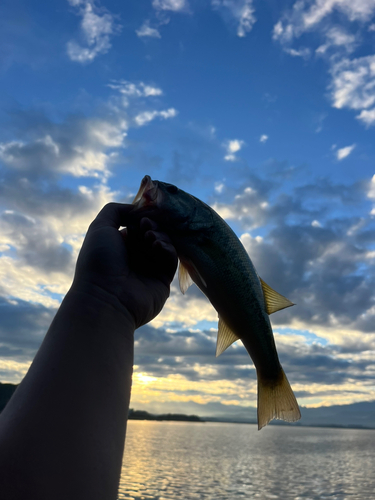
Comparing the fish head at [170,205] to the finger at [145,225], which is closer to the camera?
the finger at [145,225]

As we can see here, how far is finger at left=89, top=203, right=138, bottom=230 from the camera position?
148 inches

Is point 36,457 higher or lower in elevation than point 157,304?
lower

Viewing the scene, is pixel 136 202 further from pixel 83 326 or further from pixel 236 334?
pixel 83 326

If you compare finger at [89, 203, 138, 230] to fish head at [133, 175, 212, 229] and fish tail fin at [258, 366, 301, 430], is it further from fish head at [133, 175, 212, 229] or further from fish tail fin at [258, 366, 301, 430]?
fish tail fin at [258, 366, 301, 430]

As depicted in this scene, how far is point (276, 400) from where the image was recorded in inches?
206

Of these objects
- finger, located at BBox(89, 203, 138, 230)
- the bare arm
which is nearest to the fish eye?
finger, located at BBox(89, 203, 138, 230)

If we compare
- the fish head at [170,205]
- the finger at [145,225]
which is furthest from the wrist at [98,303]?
A: the fish head at [170,205]

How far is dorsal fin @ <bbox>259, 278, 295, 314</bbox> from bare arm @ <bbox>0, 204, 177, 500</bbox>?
9.07 ft

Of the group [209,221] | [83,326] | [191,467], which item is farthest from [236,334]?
[191,467]

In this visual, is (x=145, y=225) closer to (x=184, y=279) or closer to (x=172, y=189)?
(x=172, y=189)

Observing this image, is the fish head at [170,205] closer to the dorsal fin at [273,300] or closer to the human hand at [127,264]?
the human hand at [127,264]

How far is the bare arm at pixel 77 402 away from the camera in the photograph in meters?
1.63

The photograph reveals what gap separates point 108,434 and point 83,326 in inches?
24.6

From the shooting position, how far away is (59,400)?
1855 mm
